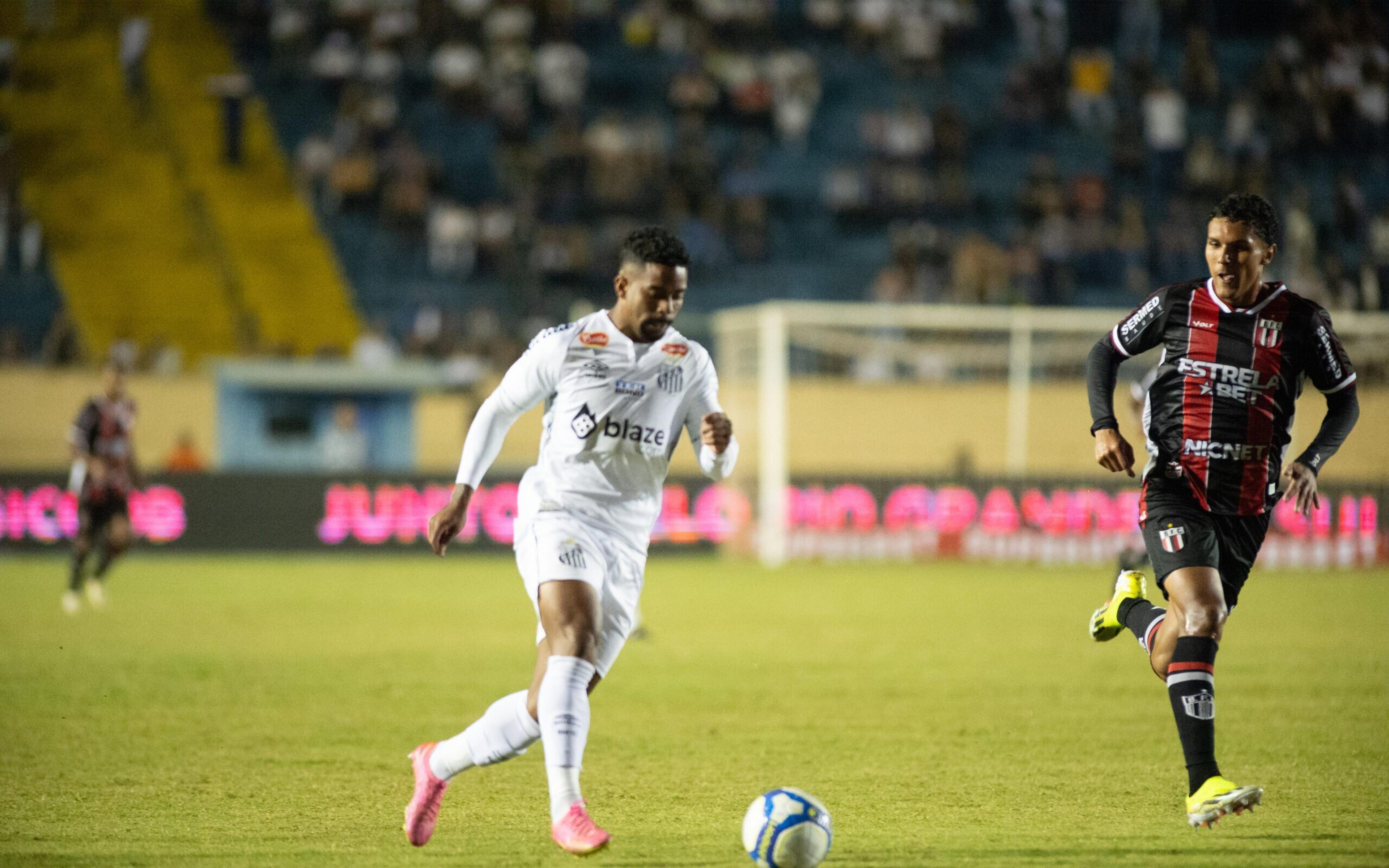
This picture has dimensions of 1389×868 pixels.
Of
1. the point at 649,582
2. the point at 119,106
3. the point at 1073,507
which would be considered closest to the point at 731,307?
the point at 1073,507

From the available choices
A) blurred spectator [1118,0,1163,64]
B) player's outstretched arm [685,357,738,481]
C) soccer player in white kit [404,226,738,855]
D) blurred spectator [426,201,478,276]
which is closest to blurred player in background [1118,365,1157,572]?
player's outstretched arm [685,357,738,481]

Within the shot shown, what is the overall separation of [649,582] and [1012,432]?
25.2 ft

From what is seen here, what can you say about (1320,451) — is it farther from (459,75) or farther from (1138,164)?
(459,75)

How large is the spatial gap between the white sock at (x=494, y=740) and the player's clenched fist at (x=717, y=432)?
1062mm

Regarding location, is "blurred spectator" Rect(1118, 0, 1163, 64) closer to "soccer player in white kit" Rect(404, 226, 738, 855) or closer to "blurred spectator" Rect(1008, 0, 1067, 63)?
"blurred spectator" Rect(1008, 0, 1067, 63)

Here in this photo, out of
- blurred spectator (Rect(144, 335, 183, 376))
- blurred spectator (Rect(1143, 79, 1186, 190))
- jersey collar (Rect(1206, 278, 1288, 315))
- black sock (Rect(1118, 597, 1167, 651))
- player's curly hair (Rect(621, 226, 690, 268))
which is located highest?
blurred spectator (Rect(1143, 79, 1186, 190))

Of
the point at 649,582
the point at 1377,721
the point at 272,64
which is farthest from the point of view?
the point at 272,64

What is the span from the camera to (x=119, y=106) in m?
27.2

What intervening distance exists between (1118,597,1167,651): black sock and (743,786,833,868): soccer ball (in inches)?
73.3

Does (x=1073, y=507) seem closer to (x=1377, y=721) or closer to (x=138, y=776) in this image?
(x=1377, y=721)

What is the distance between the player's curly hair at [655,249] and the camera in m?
5.37

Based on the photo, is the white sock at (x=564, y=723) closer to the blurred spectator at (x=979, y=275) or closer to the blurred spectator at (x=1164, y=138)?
the blurred spectator at (x=979, y=275)

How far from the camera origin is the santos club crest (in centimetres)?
611

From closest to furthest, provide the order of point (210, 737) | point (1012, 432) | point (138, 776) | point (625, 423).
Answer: point (625, 423) → point (138, 776) → point (210, 737) → point (1012, 432)
